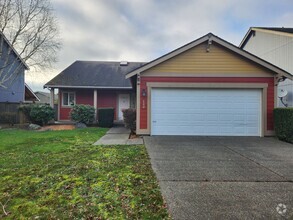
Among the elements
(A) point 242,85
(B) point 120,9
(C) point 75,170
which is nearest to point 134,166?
(C) point 75,170

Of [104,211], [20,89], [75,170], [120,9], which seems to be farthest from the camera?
[20,89]

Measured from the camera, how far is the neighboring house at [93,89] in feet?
53.9

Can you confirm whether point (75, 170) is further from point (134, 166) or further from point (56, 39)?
point (56, 39)

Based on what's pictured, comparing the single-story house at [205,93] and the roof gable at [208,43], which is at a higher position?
the roof gable at [208,43]

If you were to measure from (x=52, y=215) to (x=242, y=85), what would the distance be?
9335 millimetres

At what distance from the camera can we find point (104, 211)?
9.70 feet

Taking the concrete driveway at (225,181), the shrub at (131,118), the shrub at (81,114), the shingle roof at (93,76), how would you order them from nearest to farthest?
the concrete driveway at (225,181) < the shrub at (131,118) < the shrub at (81,114) < the shingle roof at (93,76)

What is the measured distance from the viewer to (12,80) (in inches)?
720

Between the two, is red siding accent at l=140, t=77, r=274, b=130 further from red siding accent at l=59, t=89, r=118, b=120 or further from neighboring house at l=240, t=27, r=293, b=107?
red siding accent at l=59, t=89, r=118, b=120

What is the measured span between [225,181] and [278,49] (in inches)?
528

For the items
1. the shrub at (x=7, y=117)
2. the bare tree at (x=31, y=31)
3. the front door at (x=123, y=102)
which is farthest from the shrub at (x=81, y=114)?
the bare tree at (x=31, y=31)

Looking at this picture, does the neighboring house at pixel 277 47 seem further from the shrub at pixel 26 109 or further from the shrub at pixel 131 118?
the shrub at pixel 26 109

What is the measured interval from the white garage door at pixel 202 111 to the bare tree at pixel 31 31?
39.1 ft

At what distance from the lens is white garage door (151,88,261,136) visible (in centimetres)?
979
